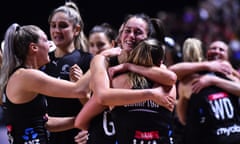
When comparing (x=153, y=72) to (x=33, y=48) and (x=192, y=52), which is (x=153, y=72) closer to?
(x=33, y=48)

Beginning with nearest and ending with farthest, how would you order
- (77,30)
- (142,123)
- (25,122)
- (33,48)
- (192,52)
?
(142,123)
(25,122)
(33,48)
(77,30)
(192,52)

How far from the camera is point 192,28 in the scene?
1200cm

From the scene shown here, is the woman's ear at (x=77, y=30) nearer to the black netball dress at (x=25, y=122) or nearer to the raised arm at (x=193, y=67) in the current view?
the raised arm at (x=193, y=67)

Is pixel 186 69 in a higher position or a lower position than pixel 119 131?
higher

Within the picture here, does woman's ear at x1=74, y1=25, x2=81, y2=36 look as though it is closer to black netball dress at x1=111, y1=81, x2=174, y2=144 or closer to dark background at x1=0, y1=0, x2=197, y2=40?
black netball dress at x1=111, y1=81, x2=174, y2=144

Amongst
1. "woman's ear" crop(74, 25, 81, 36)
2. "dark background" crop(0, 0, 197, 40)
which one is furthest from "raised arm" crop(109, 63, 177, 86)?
"dark background" crop(0, 0, 197, 40)

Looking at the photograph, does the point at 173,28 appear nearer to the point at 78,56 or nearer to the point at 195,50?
the point at 195,50

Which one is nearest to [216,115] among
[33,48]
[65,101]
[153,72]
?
[65,101]

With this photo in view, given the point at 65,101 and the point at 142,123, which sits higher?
the point at 65,101

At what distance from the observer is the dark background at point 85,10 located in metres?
8.85

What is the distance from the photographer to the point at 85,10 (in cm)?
966

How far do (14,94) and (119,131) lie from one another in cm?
82

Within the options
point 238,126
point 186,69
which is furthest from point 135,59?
point 238,126

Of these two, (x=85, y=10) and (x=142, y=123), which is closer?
(x=142, y=123)
